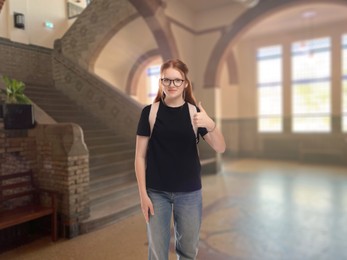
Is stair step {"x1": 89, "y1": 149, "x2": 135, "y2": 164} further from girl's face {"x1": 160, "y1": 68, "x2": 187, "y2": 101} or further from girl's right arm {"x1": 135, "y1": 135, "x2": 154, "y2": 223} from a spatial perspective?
girl's face {"x1": 160, "y1": 68, "x2": 187, "y2": 101}

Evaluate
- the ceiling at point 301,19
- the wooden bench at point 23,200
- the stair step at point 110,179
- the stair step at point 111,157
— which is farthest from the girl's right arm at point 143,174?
the ceiling at point 301,19

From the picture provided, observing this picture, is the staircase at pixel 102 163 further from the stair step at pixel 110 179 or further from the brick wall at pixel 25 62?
the brick wall at pixel 25 62

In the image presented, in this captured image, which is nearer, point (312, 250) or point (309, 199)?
point (312, 250)

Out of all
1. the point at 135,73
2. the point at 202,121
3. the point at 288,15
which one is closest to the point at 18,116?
the point at 202,121

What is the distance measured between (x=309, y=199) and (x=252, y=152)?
508cm

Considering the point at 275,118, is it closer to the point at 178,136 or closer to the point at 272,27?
the point at 272,27

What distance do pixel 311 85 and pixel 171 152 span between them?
8.40 metres

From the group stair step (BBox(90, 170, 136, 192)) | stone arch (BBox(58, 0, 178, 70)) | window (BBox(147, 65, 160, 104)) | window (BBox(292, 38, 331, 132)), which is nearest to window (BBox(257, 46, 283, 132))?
window (BBox(292, 38, 331, 132))

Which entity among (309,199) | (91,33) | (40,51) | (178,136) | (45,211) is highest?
(91,33)

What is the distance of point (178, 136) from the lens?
153cm

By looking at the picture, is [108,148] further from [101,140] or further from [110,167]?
[110,167]

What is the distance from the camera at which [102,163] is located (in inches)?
178

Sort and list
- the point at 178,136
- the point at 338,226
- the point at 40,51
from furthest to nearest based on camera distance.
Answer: the point at 40,51 → the point at 338,226 → the point at 178,136

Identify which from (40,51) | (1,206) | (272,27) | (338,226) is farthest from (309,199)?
(272,27)
